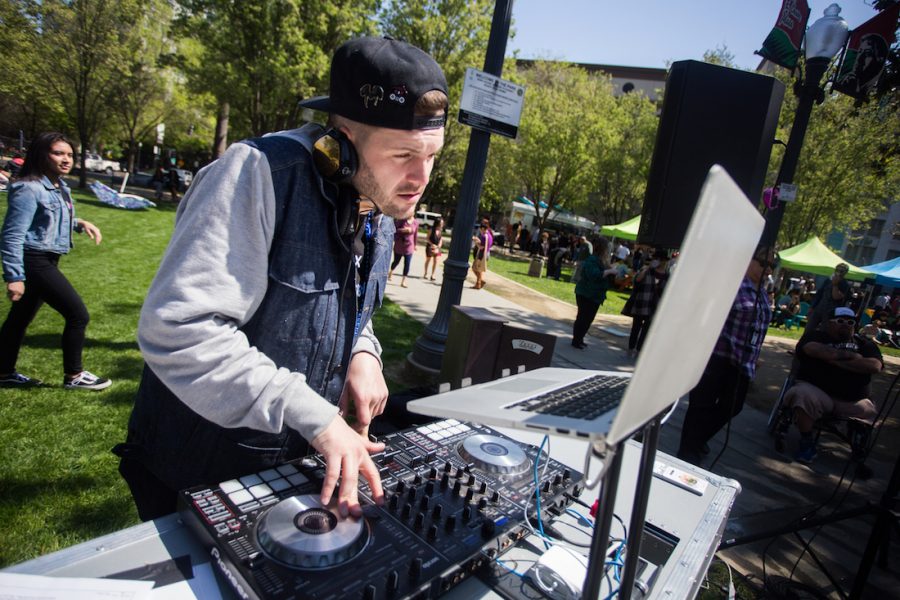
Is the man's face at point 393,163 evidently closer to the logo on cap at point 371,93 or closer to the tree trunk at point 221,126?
the logo on cap at point 371,93

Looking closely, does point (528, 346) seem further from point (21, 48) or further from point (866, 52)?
point (21, 48)

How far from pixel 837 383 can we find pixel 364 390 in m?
5.80

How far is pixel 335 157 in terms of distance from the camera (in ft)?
3.82

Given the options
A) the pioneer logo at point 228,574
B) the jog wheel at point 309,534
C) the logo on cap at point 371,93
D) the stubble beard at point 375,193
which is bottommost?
the pioneer logo at point 228,574

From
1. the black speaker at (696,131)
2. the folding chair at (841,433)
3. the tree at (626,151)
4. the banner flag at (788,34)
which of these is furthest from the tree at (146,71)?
the folding chair at (841,433)

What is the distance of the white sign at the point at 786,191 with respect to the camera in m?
6.18

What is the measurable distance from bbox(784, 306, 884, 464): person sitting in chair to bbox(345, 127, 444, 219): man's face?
218 inches

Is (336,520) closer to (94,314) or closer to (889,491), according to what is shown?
(889,491)

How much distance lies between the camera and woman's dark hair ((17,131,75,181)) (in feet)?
12.2

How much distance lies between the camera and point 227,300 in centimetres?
97

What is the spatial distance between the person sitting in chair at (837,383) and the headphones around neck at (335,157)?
18.8 ft

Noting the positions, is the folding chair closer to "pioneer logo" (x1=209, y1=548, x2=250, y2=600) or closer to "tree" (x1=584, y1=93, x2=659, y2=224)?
"pioneer logo" (x1=209, y1=548, x2=250, y2=600)

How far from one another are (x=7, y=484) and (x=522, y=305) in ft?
31.7

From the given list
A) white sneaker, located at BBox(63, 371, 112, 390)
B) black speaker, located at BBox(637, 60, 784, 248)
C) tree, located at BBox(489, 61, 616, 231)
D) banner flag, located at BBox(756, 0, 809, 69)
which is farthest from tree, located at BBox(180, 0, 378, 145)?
black speaker, located at BBox(637, 60, 784, 248)
